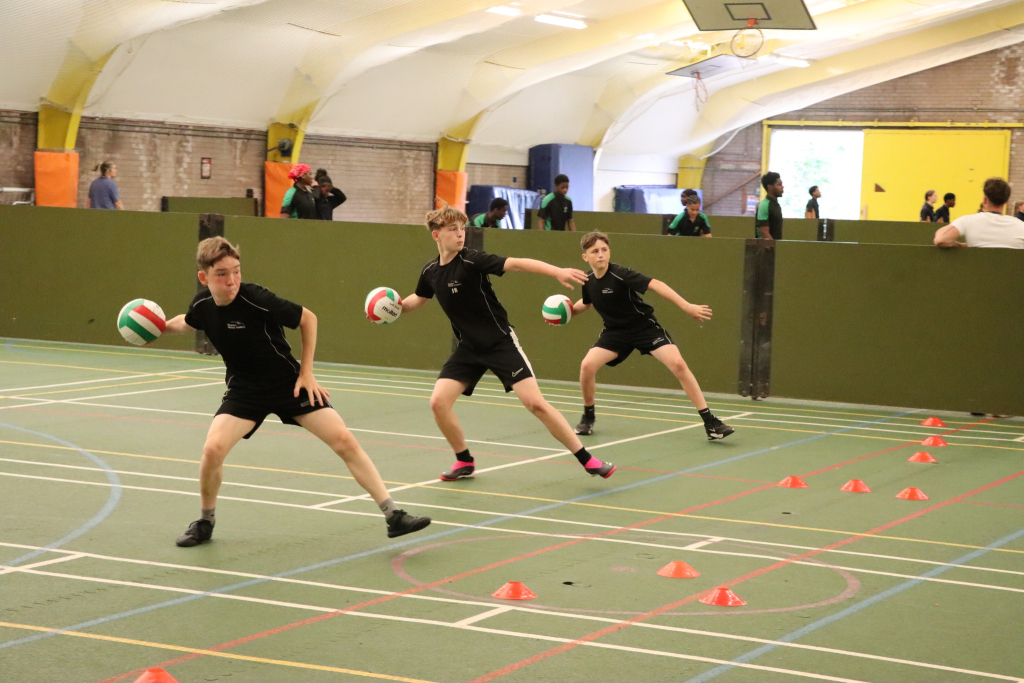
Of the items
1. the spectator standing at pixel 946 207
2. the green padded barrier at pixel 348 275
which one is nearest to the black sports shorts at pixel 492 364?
the green padded barrier at pixel 348 275

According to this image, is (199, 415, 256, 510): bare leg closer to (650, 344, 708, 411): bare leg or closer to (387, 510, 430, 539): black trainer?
(387, 510, 430, 539): black trainer

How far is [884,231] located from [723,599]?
55.7 feet

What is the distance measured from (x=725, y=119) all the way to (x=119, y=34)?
992 inches

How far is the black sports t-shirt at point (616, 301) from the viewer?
11133mm

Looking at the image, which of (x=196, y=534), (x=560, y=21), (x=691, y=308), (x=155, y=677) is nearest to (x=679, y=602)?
(x=155, y=677)

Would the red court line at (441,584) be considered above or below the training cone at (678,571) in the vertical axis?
below

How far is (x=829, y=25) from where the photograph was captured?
33438 mm

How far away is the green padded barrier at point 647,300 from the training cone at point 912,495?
489 cm

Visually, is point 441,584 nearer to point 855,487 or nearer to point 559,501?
point 559,501

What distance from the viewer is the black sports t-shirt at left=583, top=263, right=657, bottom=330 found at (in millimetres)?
11133

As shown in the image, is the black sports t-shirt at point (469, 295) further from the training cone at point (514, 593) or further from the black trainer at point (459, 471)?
the training cone at point (514, 593)

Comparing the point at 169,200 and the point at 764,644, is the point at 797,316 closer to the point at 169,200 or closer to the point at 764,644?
the point at 764,644

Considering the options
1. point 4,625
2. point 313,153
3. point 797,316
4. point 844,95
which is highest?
Result: point 844,95

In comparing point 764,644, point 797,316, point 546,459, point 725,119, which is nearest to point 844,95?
point 725,119
